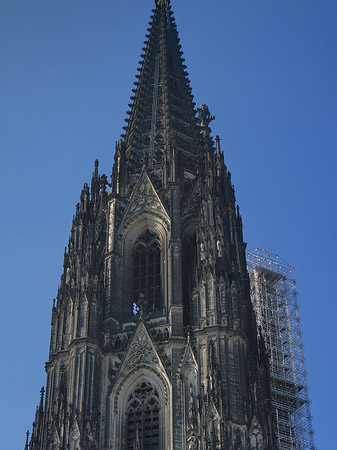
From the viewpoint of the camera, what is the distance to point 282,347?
67.2 meters

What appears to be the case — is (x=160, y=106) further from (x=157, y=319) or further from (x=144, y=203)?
(x=157, y=319)

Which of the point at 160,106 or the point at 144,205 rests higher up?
the point at 160,106

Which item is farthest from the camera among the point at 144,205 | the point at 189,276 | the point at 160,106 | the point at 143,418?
the point at 160,106

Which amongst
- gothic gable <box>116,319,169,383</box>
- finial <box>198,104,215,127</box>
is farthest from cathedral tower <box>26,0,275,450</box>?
finial <box>198,104,215,127</box>

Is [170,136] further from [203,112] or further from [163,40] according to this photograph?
[163,40]

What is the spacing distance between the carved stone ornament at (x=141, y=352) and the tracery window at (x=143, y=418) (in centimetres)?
102

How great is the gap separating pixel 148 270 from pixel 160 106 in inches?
552

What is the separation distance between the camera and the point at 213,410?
42062 millimetres

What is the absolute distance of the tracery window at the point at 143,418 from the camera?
1711 inches

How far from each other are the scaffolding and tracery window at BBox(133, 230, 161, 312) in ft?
38.1

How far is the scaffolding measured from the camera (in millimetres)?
62906

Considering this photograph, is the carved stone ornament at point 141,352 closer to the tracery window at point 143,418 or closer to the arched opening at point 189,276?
the tracery window at point 143,418

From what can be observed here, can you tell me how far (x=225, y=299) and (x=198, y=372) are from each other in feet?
13.1

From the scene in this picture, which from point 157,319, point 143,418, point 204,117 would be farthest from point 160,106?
point 143,418
